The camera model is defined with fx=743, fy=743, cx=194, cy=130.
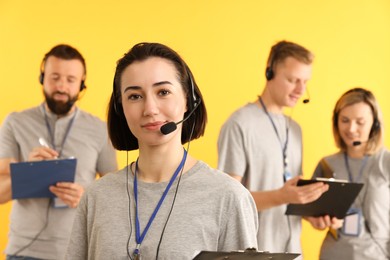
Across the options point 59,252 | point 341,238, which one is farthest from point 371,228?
point 59,252

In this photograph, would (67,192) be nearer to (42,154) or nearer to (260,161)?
(42,154)

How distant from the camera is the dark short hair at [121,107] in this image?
191 cm

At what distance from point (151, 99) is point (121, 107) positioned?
7.6 inches

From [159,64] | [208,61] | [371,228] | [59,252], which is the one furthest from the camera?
[208,61]

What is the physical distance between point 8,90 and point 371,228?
7.31ft

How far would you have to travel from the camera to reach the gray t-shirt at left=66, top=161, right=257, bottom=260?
179 centimetres

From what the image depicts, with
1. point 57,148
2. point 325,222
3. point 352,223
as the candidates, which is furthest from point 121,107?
point 352,223

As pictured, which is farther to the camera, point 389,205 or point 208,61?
point 208,61

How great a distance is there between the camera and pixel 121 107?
199cm

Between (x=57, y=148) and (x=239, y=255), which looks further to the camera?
(x=57, y=148)

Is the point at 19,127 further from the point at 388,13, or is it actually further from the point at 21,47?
the point at 388,13

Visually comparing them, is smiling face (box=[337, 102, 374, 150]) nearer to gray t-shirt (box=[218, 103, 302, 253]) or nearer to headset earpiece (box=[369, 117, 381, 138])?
headset earpiece (box=[369, 117, 381, 138])

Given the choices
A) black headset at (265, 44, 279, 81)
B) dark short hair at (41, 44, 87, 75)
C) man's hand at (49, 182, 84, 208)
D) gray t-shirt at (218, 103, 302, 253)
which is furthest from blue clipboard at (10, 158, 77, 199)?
black headset at (265, 44, 279, 81)

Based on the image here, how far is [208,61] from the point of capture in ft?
15.5
